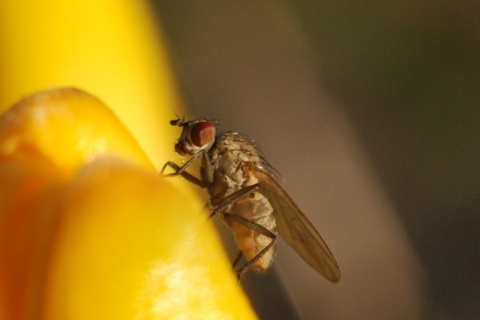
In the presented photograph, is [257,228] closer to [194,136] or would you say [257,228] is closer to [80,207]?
[194,136]

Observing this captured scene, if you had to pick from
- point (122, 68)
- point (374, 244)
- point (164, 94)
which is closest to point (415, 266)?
point (374, 244)

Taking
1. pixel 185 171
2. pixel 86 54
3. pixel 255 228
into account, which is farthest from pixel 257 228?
pixel 86 54

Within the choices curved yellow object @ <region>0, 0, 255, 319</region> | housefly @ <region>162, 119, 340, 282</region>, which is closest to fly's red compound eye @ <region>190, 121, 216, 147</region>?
housefly @ <region>162, 119, 340, 282</region>

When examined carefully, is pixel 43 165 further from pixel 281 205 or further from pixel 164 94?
pixel 281 205

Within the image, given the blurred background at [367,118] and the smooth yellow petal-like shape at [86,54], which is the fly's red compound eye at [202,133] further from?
the blurred background at [367,118]

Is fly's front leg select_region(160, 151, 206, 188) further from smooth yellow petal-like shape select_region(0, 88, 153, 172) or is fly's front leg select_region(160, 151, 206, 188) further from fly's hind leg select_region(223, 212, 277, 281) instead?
smooth yellow petal-like shape select_region(0, 88, 153, 172)

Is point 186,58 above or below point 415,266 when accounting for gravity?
above
